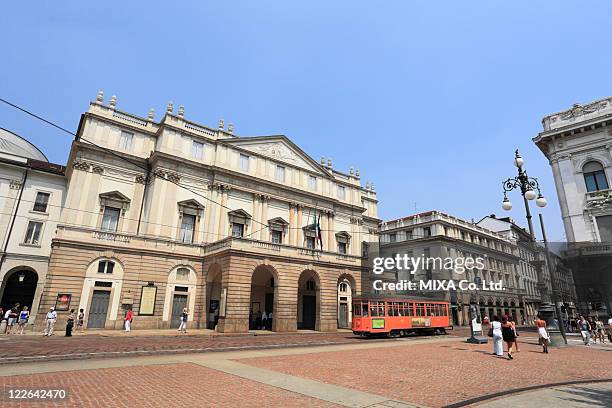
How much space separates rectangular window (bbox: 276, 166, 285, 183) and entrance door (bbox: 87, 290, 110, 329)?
1939 cm

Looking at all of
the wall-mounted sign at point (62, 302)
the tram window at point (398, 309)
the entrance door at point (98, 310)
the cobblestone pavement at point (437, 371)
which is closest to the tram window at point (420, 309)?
the tram window at point (398, 309)

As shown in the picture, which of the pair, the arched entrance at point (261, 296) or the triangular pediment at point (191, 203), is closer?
the triangular pediment at point (191, 203)

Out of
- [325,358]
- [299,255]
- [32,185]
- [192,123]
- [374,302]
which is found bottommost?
[325,358]

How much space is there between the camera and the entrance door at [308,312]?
3447cm

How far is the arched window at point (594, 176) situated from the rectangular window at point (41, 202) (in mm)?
47357

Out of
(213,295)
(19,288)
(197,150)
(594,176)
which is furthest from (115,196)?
(594,176)

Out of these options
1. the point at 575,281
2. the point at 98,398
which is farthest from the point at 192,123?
the point at 575,281

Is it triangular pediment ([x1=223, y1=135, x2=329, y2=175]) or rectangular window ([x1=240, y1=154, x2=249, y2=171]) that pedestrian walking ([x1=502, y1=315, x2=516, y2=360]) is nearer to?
rectangular window ([x1=240, y1=154, x2=249, y2=171])

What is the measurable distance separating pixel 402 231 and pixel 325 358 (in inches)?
1785

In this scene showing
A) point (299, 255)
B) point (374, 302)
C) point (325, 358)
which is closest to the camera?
point (325, 358)

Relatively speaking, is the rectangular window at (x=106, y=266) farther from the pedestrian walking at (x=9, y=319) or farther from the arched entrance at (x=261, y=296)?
the arched entrance at (x=261, y=296)

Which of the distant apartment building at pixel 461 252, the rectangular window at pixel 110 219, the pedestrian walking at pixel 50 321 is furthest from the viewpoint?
the distant apartment building at pixel 461 252

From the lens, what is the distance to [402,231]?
56.0 m

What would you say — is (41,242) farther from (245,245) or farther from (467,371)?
(467,371)
